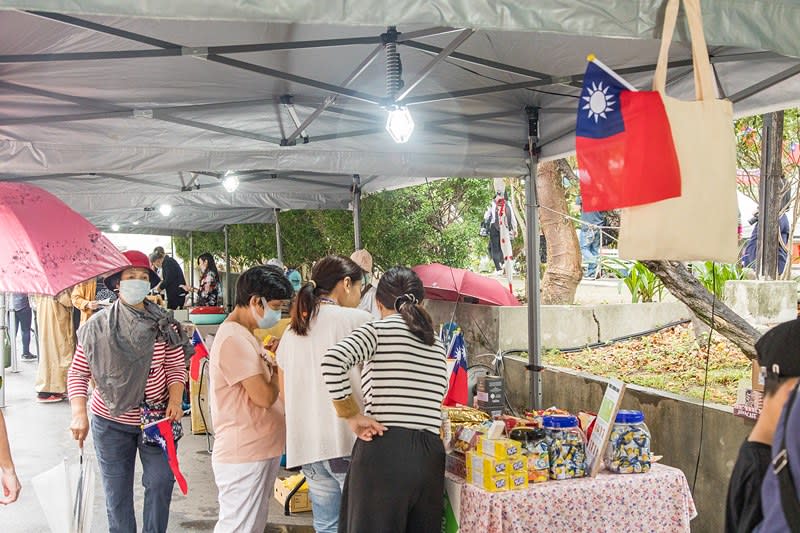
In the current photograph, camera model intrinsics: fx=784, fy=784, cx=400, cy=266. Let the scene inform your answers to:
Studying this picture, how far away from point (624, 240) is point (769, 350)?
671 millimetres

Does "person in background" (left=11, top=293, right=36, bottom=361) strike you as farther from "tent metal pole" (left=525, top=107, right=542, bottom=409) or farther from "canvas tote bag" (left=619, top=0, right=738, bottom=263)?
"canvas tote bag" (left=619, top=0, right=738, bottom=263)

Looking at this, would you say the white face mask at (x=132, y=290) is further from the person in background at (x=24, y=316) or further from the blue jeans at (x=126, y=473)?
the person in background at (x=24, y=316)

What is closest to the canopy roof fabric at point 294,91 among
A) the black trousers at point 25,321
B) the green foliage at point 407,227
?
the green foliage at point 407,227

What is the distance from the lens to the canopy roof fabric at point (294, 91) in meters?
4.32

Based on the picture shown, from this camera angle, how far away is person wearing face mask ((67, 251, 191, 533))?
4.32 meters

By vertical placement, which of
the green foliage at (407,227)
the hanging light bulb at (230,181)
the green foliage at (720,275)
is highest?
the hanging light bulb at (230,181)

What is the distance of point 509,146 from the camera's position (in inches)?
237

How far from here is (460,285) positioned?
7617 millimetres

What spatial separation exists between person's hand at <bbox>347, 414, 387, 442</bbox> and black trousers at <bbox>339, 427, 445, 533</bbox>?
0.10 feet

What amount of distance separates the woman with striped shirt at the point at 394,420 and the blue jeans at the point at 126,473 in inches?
50.8

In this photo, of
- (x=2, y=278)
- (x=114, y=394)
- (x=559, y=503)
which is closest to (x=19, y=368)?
(x=114, y=394)

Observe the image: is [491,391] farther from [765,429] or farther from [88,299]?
[88,299]

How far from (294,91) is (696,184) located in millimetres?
3795

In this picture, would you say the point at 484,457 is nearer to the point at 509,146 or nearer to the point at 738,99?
the point at 738,99
